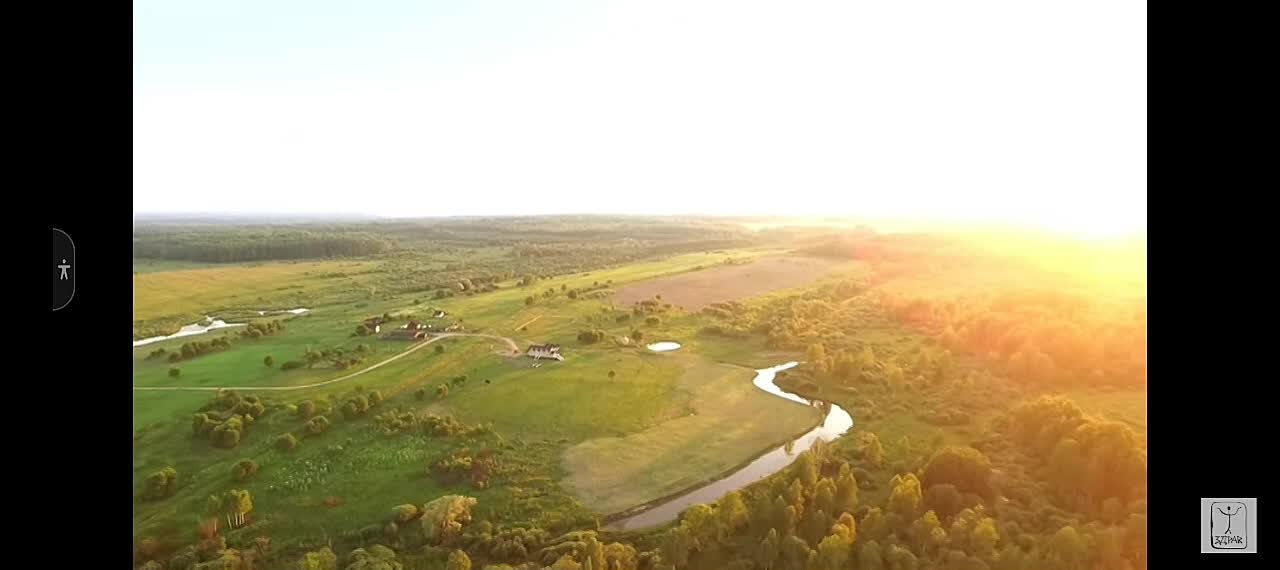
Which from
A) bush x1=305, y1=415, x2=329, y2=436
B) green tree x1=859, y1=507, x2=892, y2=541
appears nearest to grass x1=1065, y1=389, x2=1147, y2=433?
green tree x1=859, y1=507, x2=892, y2=541

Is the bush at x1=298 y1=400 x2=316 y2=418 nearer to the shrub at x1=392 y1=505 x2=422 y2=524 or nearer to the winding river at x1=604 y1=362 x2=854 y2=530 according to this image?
the shrub at x1=392 y1=505 x2=422 y2=524

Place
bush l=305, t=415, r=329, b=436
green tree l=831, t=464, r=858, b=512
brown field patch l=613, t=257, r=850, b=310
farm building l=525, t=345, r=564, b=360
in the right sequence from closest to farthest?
green tree l=831, t=464, r=858, b=512, bush l=305, t=415, r=329, b=436, farm building l=525, t=345, r=564, b=360, brown field patch l=613, t=257, r=850, b=310

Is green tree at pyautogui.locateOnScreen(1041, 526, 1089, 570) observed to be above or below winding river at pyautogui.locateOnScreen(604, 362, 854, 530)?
above

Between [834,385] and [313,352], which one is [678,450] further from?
[313,352]

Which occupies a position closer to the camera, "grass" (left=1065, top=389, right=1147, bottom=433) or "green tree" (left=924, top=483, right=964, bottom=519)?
"green tree" (left=924, top=483, right=964, bottom=519)

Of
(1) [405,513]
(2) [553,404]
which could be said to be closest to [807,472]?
(2) [553,404]
